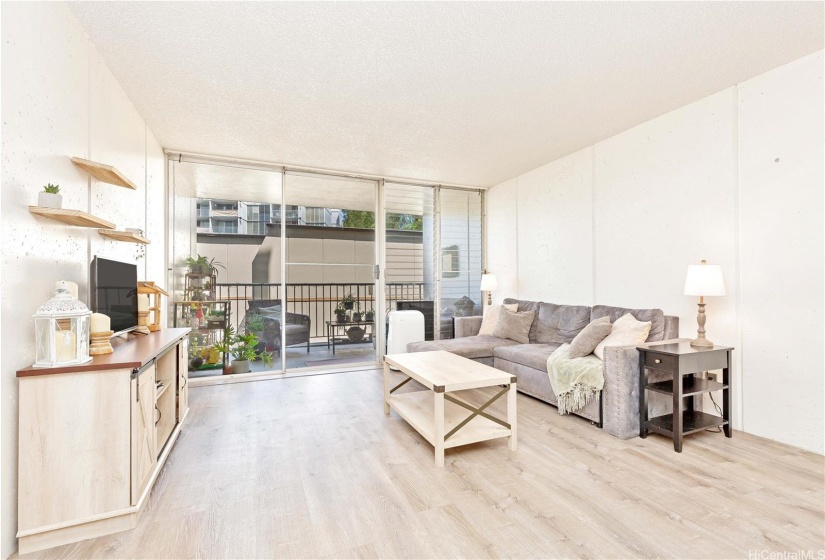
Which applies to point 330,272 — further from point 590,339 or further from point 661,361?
point 661,361

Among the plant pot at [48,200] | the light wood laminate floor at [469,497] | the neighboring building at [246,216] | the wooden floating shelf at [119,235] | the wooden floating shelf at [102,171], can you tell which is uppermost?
the neighboring building at [246,216]

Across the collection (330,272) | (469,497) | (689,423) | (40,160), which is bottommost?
(469,497)

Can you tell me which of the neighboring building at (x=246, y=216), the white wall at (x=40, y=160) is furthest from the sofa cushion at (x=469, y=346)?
the white wall at (x=40, y=160)

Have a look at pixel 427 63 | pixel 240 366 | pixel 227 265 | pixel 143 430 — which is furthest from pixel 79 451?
pixel 227 265

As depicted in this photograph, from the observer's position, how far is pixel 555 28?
7.04ft

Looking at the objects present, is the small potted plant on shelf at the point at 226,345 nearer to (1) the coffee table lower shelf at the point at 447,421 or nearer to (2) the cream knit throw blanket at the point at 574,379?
(1) the coffee table lower shelf at the point at 447,421

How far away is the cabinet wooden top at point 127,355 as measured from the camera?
1625 millimetres

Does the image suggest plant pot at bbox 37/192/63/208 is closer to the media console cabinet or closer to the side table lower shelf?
the media console cabinet

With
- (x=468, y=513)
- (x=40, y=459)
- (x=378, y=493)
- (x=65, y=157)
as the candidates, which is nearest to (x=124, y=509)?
(x=40, y=459)

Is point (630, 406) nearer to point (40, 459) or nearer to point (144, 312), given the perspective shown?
point (40, 459)

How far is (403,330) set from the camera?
4836 millimetres

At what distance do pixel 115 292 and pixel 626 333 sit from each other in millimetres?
3677

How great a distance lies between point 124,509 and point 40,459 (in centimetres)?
40

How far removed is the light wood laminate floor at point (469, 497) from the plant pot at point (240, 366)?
1.48 meters
